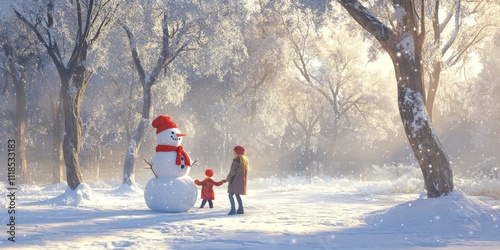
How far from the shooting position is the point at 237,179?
1342 cm

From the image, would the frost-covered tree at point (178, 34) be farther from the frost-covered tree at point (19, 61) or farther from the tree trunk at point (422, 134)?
the tree trunk at point (422, 134)

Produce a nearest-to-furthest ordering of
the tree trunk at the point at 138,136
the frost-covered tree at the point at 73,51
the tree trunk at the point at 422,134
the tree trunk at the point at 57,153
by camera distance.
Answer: the tree trunk at the point at 422,134, the frost-covered tree at the point at 73,51, the tree trunk at the point at 138,136, the tree trunk at the point at 57,153

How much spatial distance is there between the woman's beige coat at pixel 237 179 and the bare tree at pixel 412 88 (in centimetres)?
403

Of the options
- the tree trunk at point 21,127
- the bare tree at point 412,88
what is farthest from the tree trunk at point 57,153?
the bare tree at point 412,88

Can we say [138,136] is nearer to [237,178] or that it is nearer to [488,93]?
[237,178]

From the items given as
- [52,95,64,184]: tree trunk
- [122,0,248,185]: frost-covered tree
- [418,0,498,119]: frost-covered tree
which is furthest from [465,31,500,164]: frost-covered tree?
[52,95,64,184]: tree trunk

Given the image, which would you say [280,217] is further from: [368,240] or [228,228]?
[368,240]

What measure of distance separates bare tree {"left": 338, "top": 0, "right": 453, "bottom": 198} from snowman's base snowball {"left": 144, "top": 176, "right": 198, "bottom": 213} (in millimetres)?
5544

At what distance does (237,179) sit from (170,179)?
5.64 ft

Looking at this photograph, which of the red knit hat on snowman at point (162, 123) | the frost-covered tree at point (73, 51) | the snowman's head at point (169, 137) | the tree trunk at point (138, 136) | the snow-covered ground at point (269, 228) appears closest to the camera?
the snow-covered ground at point (269, 228)

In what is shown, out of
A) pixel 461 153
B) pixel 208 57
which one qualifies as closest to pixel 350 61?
pixel 208 57

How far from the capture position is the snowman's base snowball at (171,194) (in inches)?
540

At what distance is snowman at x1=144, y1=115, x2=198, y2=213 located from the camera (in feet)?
45.2

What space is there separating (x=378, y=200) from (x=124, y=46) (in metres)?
13.7
